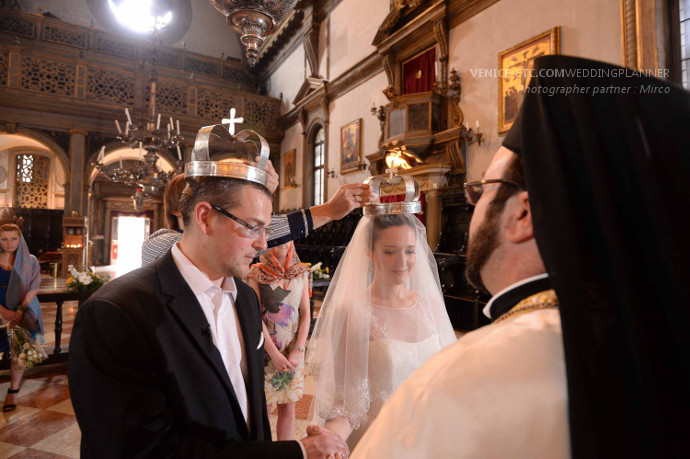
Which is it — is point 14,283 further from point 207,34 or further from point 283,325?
point 207,34

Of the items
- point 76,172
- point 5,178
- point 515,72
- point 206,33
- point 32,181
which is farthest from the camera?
point 206,33

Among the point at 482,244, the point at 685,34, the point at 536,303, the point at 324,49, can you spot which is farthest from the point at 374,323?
the point at 324,49

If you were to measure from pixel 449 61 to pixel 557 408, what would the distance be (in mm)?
7314

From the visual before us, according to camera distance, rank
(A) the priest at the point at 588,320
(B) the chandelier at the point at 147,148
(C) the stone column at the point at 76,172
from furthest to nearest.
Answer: (C) the stone column at the point at 76,172 < (B) the chandelier at the point at 147,148 < (A) the priest at the point at 588,320

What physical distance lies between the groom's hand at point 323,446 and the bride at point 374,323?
42cm

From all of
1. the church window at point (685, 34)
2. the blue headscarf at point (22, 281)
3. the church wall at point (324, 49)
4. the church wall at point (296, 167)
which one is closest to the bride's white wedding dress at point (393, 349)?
the blue headscarf at point (22, 281)

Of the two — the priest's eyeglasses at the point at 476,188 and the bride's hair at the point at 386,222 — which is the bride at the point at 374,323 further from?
the priest's eyeglasses at the point at 476,188

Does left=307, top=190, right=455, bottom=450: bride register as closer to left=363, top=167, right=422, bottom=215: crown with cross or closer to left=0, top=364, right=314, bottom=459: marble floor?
left=363, top=167, right=422, bottom=215: crown with cross

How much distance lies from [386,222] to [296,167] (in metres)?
11.2

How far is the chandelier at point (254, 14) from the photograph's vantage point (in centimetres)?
154

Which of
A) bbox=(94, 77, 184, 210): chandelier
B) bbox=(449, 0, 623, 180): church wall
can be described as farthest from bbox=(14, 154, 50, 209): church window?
bbox=(449, 0, 623, 180): church wall

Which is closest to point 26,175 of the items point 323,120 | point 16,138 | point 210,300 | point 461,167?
point 16,138

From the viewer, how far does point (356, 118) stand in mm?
9656

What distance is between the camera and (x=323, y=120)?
36.6ft
